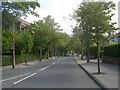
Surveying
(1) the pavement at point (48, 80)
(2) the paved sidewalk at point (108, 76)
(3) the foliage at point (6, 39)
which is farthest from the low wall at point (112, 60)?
(3) the foliage at point (6, 39)

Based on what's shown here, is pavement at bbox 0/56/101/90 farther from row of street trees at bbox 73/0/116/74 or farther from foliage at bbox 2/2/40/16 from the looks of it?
foliage at bbox 2/2/40/16

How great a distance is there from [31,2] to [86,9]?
538 inches

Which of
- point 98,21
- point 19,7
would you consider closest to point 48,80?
point 98,21

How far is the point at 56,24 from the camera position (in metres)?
117

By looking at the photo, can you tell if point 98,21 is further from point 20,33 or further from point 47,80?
point 20,33

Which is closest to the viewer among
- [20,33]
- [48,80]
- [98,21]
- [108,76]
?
[48,80]

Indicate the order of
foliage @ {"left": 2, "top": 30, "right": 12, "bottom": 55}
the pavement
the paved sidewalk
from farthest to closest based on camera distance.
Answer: foliage @ {"left": 2, "top": 30, "right": 12, "bottom": 55} → the pavement → the paved sidewalk

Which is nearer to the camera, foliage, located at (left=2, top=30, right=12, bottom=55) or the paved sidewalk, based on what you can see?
the paved sidewalk

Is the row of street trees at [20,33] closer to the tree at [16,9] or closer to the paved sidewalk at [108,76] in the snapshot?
the tree at [16,9]

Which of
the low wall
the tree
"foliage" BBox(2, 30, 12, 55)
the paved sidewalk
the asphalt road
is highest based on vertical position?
the tree

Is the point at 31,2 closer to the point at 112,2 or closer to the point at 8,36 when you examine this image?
the point at 8,36

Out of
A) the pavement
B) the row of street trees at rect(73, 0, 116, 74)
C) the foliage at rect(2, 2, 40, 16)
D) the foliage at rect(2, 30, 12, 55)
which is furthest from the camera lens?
the foliage at rect(2, 30, 12, 55)

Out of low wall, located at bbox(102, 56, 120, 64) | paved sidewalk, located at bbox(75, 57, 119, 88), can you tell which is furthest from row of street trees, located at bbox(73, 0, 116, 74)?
low wall, located at bbox(102, 56, 120, 64)

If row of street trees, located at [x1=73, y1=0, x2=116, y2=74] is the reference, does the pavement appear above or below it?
below
